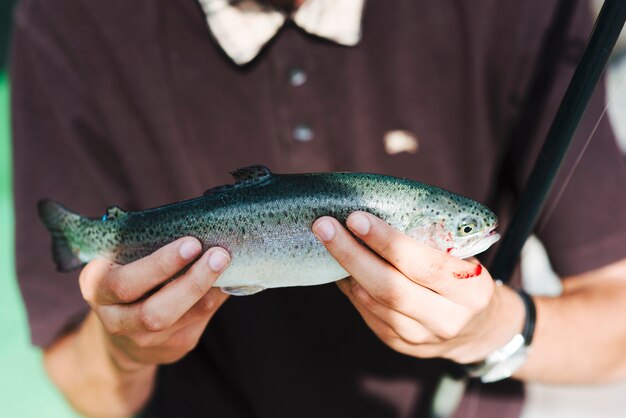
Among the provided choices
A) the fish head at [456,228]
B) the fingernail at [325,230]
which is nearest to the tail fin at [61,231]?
the fingernail at [325,230]

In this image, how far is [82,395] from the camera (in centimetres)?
113

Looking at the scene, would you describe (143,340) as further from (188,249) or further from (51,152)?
(51,152)

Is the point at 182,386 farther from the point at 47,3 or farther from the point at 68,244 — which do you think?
the point at 47,3

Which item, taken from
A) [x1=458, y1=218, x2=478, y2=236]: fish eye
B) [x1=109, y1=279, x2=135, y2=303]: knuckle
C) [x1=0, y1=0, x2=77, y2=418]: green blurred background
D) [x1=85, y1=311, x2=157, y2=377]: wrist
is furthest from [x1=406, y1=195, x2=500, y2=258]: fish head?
[x1=0, y1=0, x2=77, y2=418]: green blurred background

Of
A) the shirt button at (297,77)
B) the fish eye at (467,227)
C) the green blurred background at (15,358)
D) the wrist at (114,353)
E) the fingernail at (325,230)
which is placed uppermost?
the shirt button at (297,77)

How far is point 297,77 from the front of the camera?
0.92m

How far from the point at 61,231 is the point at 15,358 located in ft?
5.58

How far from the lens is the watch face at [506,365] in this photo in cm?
87

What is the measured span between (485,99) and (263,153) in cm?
39

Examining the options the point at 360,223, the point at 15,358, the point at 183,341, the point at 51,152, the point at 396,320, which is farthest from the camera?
the point at 15,358

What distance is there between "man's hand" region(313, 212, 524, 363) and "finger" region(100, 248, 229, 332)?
12 centimetres

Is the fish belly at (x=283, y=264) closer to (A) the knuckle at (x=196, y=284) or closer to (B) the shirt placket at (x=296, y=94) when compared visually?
(A) the knuckle at (x=196, y=284)

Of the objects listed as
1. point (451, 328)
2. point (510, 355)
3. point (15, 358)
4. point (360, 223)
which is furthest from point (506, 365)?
point (15, 358)

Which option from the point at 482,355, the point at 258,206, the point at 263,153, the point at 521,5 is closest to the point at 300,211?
the point at 258,206
